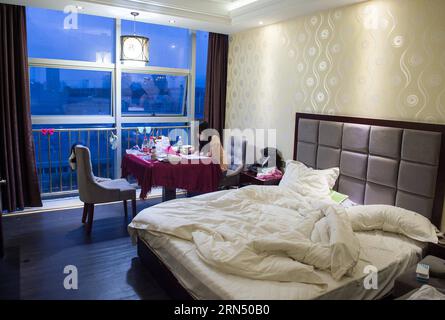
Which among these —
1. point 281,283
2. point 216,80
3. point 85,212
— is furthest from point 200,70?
point 281,283

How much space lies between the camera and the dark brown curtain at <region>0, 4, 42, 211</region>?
13.5ft

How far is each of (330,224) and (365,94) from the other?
1.63 meters

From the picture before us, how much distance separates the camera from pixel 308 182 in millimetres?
3771

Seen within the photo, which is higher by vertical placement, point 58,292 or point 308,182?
point 308,182

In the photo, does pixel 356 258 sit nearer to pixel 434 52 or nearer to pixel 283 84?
pixel 434 52

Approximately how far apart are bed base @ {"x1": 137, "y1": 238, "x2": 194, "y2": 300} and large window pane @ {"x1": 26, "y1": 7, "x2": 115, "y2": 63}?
303cm

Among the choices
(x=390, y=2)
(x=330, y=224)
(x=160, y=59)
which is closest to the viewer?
(x=330, y=224)

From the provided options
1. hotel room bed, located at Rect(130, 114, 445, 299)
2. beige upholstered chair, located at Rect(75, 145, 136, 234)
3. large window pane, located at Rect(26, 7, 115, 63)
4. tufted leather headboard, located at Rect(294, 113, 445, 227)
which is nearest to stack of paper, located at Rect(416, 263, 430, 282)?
hotel room bed, located at Rect(130, 114, 445, 299)

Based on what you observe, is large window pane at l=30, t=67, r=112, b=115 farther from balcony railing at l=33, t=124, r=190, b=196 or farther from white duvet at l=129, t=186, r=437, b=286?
white duvet at l=129, t=186, r=437, b=286

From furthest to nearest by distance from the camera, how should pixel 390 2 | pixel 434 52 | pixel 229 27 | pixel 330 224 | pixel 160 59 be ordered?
pixel 160 59 → pixel 229 27 → pixel 390 2 → pixel 434 52 → pixel 330 224

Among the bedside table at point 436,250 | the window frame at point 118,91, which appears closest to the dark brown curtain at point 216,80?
the window frame at point 118,91

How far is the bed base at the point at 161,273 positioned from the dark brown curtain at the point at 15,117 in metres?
2.17

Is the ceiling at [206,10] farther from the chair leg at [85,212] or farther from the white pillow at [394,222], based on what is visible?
Result: the chair leg at [85,212]

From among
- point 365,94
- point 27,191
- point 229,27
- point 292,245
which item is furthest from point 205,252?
point 229,27
